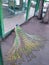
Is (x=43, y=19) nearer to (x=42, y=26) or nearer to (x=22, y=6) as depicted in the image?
(x=42, y=26)

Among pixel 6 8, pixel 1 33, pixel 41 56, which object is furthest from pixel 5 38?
pixel 6 8

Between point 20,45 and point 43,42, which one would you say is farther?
point 43,42

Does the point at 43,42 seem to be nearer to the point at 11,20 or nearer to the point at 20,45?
the point at 20,45

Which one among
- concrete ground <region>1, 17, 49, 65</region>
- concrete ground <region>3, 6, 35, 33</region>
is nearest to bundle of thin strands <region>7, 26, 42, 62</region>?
concrete ground <region>1, 17, 49, 65</region>

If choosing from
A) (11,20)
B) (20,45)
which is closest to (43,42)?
(20,45)

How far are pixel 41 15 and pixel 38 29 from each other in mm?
955

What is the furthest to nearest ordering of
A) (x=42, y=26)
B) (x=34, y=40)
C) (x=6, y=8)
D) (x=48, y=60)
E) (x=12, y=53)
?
(x=6, y=8)
(x=42, y=26)
(x=48, y=60)
(x=34, y=40)
(x=12, y=53)

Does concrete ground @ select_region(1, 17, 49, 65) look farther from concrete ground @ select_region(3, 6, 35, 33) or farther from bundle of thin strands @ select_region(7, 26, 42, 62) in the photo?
bundle of thin strands @ select_region(7, 26, 42, 62)

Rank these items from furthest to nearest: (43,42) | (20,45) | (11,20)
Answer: (11,20), (43,42), (20,45)

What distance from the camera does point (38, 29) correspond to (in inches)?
141

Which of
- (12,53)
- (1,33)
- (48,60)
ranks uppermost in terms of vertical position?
(12,53)

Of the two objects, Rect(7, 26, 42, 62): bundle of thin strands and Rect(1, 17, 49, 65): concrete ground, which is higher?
Rect(7, 26, 42, 62): bundle of thin strands

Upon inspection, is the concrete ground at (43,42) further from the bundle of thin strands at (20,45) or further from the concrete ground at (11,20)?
the bundle of thin strands at (20,45)

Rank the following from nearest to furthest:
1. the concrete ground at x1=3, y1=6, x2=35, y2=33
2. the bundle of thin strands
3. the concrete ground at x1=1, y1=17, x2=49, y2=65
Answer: the bundle of thin strands < the concrete ground at x1=1, y1=17, x2=49, y2=65 < the concrete ground at x1=3, y1=6, x2=35, y2=33
